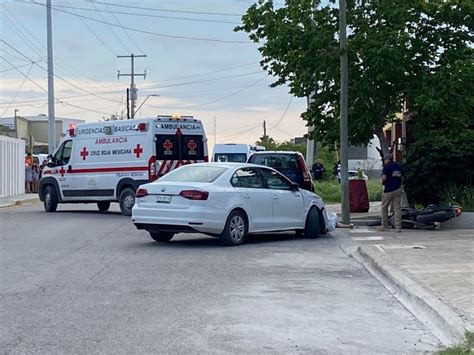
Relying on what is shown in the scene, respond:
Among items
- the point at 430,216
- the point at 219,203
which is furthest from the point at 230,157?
the point at 219,203

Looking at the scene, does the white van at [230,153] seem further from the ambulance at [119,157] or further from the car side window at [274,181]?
the car side window at [274,181]

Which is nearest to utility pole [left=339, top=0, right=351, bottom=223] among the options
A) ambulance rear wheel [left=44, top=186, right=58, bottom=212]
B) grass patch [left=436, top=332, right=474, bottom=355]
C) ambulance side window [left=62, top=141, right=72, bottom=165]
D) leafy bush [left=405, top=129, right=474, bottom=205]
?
leafy bush [left=405, top=129, right=474, bottom=205]

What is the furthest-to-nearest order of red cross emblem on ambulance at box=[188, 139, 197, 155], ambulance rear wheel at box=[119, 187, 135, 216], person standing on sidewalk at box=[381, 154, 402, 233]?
red cross emblem on ambulance at box=[188, 139, 197, 155] < ambulance rear wheel at box=[119, 187, 135, 216] < person standing on sidewalk at box=[381, 154, 402, 233]

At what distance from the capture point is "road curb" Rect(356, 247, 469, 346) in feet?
24.2

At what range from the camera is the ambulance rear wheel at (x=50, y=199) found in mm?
23500

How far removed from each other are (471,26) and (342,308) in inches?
459

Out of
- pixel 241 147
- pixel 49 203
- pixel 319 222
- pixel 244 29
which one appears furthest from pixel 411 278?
pixel 241 147

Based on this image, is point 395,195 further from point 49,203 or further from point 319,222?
point 49,203

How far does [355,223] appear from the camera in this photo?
19.4 metres

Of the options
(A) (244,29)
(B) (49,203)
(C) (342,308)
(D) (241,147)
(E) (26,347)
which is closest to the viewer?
Result: (E) (26,347)

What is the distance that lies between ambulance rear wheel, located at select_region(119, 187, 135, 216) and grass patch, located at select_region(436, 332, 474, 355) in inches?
603

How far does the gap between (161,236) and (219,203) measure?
180 centimetres

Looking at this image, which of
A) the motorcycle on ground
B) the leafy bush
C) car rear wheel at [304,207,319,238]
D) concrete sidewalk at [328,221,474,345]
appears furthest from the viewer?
the leafy bush

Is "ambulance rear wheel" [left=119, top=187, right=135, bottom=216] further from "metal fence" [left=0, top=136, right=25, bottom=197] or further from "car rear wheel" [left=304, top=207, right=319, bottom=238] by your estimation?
"metal fence" [left=0, top=136, right=25, bottom=197]
